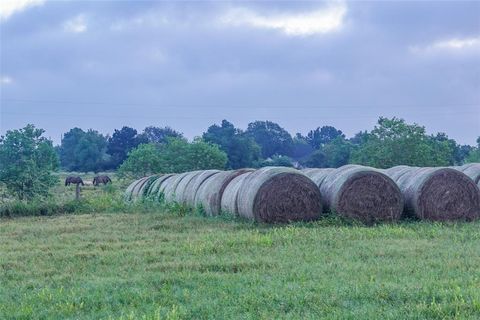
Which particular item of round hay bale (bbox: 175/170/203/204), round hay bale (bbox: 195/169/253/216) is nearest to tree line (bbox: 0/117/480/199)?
round hay bale (bbox: 175/170/203/204)

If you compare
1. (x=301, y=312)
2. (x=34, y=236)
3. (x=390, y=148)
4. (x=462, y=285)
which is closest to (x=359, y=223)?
(x=34, y=236)

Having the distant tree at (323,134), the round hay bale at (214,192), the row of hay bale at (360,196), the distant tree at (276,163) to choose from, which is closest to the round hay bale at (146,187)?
the round hay bale at (214,192)

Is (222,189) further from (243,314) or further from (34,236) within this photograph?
(243,314)

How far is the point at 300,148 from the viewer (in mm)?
99062

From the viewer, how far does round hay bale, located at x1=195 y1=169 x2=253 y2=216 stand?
53.4 feet

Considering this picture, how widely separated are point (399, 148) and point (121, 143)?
4733 centimetres

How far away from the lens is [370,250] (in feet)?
31.1

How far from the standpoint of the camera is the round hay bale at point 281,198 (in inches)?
548

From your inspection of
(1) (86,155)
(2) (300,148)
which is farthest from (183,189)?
(2) (300,148)

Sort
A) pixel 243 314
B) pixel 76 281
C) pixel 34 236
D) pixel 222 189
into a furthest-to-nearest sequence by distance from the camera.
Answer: pixel 222 189
pixel 34 236
pixel 76 281
pixel 243 314

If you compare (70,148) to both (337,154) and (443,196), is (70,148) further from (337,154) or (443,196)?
(443,196)

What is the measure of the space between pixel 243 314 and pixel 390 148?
88.5 ft

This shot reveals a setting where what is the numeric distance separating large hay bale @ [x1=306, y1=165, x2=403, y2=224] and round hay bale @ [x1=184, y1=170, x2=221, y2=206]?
5.11m

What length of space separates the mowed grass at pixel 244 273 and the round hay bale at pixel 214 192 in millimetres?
3512
